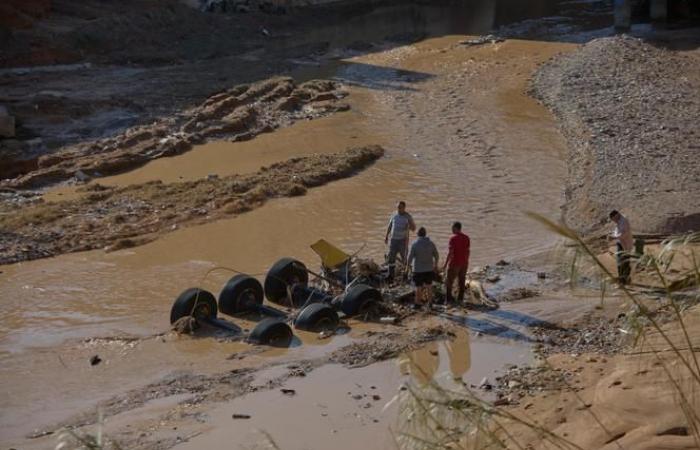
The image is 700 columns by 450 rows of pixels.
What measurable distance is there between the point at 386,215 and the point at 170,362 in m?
7.21

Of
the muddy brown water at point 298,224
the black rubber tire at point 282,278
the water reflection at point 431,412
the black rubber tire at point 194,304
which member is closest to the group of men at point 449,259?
the black rubber tire at point 282,278

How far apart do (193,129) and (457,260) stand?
1350 cm

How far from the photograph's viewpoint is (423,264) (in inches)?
562

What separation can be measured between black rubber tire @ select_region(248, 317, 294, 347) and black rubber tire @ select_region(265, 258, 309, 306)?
1449 millimetres

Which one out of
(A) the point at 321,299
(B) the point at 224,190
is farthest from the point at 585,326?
(B) the point at 224,190

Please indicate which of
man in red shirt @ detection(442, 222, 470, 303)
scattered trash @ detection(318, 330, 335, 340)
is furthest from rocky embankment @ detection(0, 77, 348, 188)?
man in red shirt @ detection(442, 222, 470, 303)

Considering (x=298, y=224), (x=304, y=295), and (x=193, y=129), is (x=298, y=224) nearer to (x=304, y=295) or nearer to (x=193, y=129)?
(x=304, y=295)

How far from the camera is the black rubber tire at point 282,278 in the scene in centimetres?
1510

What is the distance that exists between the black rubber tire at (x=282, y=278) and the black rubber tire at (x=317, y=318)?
1.04 metres

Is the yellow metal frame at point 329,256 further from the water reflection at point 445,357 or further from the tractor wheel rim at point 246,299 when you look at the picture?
the water reflection at point 445,357

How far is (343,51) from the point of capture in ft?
128

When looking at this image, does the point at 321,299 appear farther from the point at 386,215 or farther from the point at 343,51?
the point at 343,51

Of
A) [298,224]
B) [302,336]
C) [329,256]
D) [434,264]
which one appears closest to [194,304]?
[302,336]

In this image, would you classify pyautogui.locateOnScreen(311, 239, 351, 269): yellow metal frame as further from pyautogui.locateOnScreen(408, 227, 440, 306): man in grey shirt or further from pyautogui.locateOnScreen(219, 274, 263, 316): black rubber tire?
pyautogui.locateOnScreen(408, 227, 440, 306): man in grey shirt
